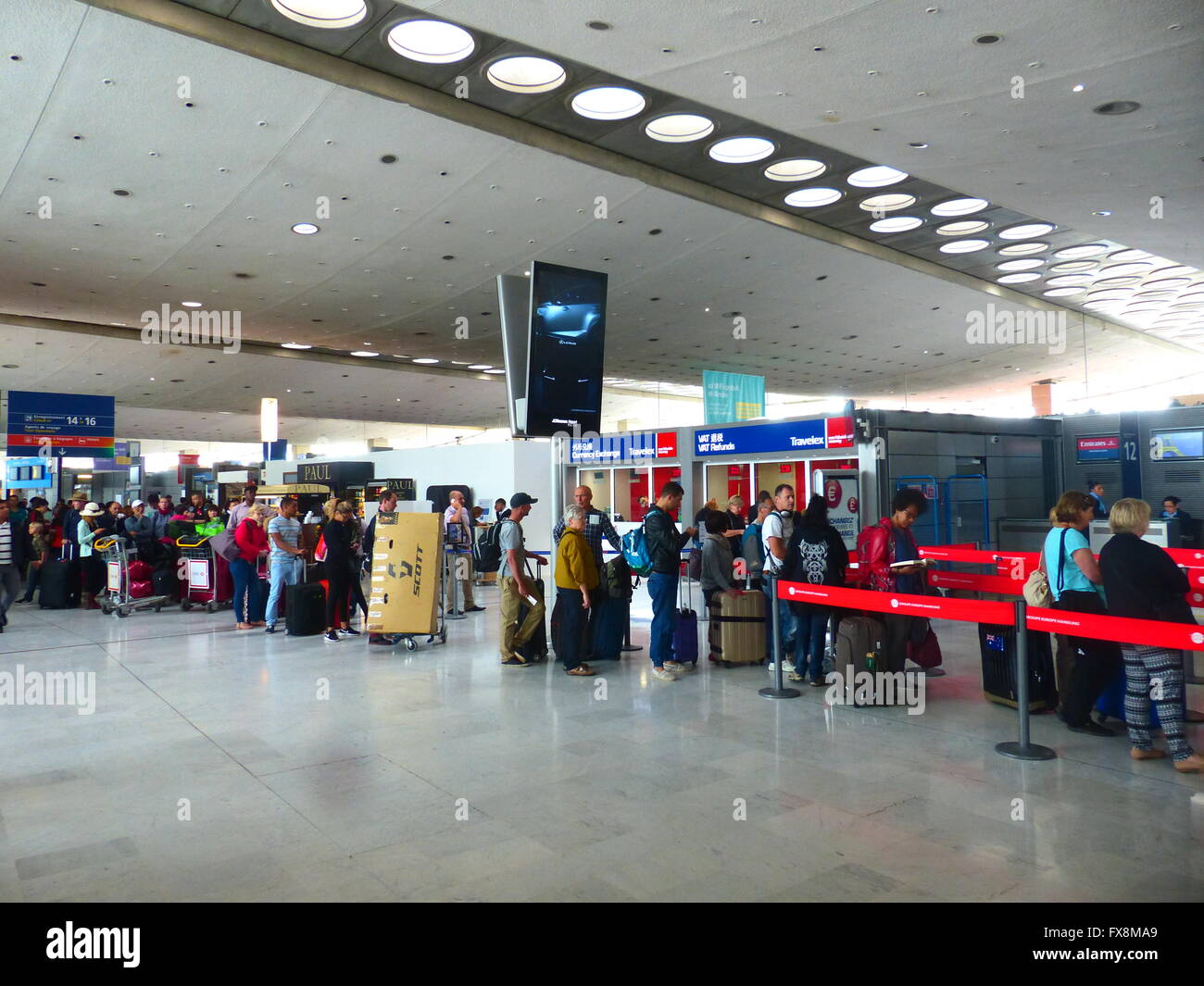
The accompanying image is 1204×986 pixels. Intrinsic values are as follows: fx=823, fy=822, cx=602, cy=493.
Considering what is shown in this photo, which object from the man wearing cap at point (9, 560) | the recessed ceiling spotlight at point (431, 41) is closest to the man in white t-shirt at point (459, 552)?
the man wearing cap at point (9, 560)

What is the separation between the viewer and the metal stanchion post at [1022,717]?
4656mm

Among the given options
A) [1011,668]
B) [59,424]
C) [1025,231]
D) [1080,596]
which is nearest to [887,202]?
[1025,231]

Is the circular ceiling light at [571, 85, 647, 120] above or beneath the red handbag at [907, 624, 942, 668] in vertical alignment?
above

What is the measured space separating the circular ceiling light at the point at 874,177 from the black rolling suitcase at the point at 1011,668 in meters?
7.19

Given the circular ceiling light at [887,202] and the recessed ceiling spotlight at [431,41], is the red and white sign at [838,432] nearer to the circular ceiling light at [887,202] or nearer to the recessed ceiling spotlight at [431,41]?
the circular ceiling light at [887,202]

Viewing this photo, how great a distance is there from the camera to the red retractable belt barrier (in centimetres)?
414

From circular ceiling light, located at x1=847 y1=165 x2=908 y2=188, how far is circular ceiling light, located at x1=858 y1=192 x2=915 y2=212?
427mm

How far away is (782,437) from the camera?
10.4m

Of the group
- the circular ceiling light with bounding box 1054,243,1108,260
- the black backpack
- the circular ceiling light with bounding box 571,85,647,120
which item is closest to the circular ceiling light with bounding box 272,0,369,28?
the circular ceiling light with bounding box 571,85,647,120

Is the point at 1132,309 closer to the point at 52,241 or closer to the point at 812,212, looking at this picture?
the point at 812,212

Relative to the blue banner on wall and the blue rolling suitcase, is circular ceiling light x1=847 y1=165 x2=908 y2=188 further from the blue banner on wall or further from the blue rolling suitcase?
the blue banner on wall

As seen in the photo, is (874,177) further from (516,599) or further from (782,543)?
(516,599)

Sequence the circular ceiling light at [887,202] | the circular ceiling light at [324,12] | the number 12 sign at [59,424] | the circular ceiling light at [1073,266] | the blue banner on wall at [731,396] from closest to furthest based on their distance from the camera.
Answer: the circular ceiling light at [324,12] → the circular ceiling light at [887,202] → the circular ceiling light at [1073,266] → the blue banner on wall at [731,396] → the number 12 sign at [59,424]
